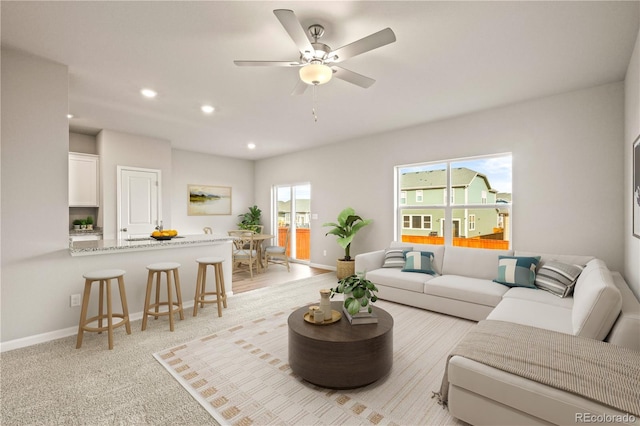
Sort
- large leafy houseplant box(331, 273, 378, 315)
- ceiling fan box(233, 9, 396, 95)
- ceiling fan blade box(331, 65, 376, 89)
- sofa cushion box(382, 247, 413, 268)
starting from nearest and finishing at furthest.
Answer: ceiling fan box(233, 9, 396, 95) → large leafy houseplant box(331, 273, 378, 315) → ceiling fan blade box(331, 65, 376, 89) → sofa cushion box(382, 247, 413, 268)

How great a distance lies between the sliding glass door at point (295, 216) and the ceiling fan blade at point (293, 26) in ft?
15.4

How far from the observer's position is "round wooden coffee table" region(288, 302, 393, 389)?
2010 mm

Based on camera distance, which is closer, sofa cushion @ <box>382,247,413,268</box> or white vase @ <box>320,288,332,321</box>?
white vase @ <box>320,288,332,321</box>

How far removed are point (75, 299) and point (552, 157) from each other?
581 centimetres

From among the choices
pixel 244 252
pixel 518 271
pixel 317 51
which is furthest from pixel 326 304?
pixel 244 252

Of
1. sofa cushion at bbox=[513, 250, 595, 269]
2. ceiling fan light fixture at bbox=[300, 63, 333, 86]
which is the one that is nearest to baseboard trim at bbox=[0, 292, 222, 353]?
ceiling fan light fixture at bbox=[300, 63, 333, 86]

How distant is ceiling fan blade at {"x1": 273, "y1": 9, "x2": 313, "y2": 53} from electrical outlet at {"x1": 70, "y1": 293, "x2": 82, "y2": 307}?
3347 millimetres

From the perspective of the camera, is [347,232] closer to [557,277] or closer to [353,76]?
[557,277]

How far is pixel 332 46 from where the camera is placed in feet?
8.48

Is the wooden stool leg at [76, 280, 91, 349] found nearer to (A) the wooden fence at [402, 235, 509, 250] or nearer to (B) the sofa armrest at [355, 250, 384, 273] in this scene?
(B) the sofa armrest at [355, 250, 384, 273]

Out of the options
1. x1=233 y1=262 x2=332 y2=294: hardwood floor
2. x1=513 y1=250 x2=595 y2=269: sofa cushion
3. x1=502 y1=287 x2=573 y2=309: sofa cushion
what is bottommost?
x1=233 y1=262 x2=332 y2=294: hardwood floor

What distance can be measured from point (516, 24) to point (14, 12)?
384 cm

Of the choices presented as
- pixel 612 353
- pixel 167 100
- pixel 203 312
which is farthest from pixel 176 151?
pixel 612 353

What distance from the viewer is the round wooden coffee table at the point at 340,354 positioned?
2010mm
